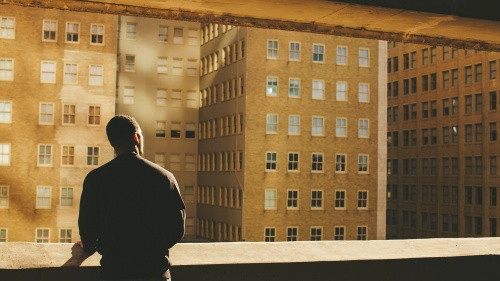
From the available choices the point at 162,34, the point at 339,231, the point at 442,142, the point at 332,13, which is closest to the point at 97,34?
the point at 162,34

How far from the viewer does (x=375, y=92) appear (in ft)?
221

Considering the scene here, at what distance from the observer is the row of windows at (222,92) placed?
214 feet

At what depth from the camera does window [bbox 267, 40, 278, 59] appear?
64.4 meters

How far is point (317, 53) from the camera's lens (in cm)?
6612

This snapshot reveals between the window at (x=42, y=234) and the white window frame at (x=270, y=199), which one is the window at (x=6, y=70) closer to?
the window at (x=42, y=234)

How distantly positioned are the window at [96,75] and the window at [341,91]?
22.0 m

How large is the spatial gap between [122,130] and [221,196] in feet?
217

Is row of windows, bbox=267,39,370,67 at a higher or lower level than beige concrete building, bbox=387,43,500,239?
higher

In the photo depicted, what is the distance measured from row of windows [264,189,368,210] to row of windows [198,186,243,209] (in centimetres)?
266

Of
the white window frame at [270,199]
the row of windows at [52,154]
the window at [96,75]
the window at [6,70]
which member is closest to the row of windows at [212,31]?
the window at [96,75]

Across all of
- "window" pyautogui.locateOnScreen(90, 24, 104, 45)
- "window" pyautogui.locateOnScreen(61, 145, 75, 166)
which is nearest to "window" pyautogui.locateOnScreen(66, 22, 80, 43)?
"window" pyautogui.locateOnScreen(90, 24, 104, 45)

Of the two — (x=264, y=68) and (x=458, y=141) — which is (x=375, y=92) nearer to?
(x=264, y=68)

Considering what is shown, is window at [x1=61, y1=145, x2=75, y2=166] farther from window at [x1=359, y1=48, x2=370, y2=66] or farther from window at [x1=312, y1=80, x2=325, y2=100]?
window at [x1=359, y1=48, x2=370, y2=66]

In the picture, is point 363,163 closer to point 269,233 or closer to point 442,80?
point 269,233
